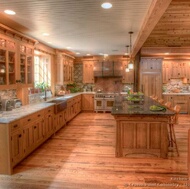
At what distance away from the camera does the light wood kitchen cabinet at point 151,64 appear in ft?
27.5

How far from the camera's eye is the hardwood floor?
2.71 metres

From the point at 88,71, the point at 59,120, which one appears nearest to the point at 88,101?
the point at 88,71

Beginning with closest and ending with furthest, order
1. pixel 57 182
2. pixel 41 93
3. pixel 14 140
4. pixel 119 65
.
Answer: pixel 57 182
pixel 14 140
pixel 41 93
pixel 119 65

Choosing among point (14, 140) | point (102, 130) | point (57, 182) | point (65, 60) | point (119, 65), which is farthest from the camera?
point (119, 65)

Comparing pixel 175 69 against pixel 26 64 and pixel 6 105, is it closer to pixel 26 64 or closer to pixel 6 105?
pixel 26 64

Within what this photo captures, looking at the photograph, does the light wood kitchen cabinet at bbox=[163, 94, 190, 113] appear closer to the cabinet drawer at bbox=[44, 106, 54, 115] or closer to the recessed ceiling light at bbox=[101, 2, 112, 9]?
the cabinet drawer at bbox=[44, 106, 54, 115]

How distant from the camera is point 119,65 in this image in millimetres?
9094

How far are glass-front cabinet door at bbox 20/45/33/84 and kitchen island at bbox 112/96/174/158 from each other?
96.2 inches

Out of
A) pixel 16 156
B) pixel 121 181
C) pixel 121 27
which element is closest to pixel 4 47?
pixel 16 156

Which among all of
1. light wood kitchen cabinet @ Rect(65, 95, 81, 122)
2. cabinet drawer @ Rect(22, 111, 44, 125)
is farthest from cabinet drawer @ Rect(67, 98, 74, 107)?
cabinet drawer @ Rect(22, 111, 44, 125)

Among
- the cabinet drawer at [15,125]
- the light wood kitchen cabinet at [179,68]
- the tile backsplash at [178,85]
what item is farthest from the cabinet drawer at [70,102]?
the light wood kitchen cabinet at [179,68]

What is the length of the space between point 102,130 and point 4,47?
345 centimetres

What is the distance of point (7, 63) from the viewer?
3.90 meters

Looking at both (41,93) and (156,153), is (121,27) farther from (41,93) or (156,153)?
(41,93)
